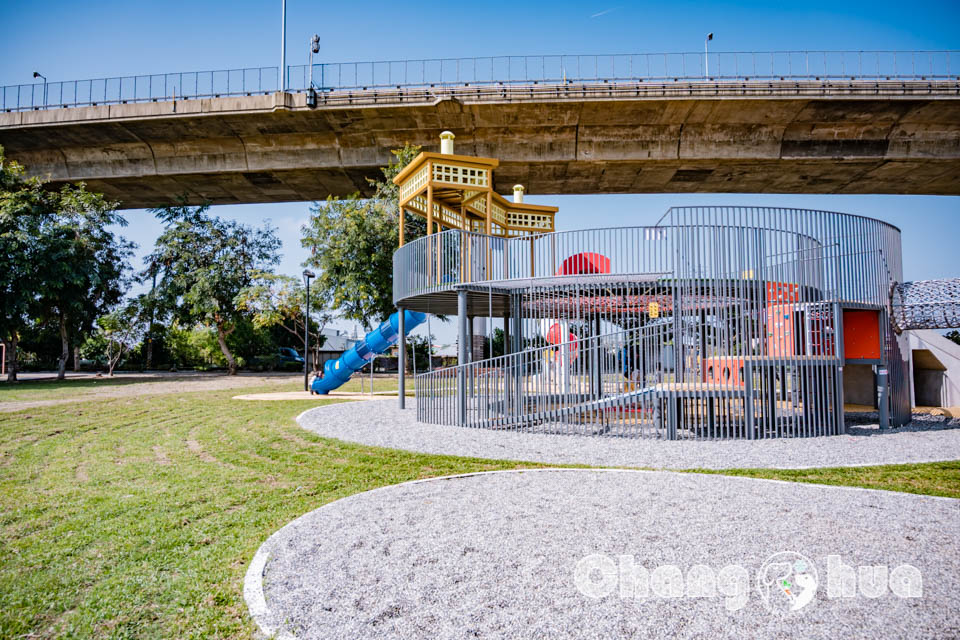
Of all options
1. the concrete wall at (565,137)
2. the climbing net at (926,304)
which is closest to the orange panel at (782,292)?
the climbing net at (926,304)

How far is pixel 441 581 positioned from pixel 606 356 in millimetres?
7818

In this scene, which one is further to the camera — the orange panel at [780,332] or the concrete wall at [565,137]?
the concrete wall at [565,137]

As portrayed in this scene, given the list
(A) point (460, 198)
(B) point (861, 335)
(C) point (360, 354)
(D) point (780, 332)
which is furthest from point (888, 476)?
(C) point (360, 354)

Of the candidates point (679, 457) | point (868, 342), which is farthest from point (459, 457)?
point (868, 342)

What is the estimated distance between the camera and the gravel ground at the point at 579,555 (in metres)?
3.10

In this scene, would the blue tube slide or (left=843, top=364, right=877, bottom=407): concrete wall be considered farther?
the blue tube slide

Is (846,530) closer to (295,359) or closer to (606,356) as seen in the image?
(606,356)

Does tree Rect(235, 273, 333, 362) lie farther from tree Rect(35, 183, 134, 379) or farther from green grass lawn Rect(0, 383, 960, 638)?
green grass lawn Rect(0, 383, 960, 638)

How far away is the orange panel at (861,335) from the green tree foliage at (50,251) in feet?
109

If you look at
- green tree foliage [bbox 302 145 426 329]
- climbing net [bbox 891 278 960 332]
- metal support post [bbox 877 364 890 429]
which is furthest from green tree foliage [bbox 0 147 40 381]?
climbing net [bbox 891 278 960 332]

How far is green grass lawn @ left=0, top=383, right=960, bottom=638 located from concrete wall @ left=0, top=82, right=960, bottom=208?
58.6 feet

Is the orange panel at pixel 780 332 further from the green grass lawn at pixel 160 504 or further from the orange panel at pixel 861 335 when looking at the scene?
the green grass lawn at pixel 160 504

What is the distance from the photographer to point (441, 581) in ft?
12.0

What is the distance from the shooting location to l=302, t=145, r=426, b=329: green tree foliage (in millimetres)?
26266
